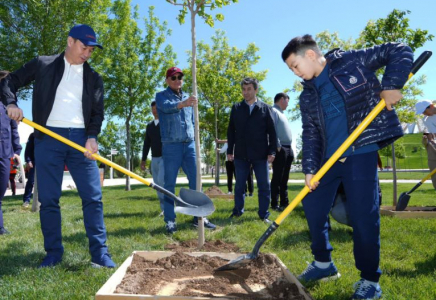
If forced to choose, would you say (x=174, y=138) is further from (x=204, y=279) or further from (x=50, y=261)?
(x=204, y=279)

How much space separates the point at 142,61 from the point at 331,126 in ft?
51.5

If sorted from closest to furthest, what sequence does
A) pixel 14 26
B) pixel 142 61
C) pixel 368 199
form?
pixel 368 199, pixel 14 26, pixel 142 61

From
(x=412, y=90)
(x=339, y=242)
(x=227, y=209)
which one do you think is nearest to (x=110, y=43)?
(x=227, y=209)

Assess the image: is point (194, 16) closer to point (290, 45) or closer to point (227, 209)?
point (290, 45)

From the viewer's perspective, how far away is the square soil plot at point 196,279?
270cm

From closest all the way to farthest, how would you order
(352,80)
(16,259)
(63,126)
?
(352,80) < (63,126) < (16,259)

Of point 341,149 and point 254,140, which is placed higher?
point 254,140

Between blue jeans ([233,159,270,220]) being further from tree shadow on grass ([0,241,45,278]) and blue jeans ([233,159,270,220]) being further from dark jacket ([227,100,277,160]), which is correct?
tree shadow on grass ([0,241,45,278])

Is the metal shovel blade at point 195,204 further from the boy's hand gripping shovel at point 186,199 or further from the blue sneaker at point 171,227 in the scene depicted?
the blue sneaker at point 171,227

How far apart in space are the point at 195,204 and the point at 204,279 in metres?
1.15

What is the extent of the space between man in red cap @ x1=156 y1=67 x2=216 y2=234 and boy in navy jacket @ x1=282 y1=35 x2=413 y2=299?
2.52 metres

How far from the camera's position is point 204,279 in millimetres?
3156

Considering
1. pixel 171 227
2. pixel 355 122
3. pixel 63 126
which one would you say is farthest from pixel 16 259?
pixel 355 122

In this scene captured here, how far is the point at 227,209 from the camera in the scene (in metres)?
7.70
